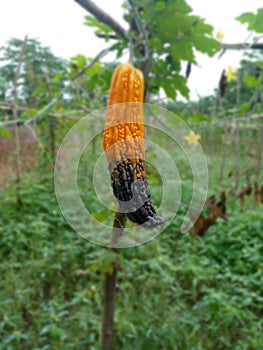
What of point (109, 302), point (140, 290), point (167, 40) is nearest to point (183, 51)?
point (167, 40)

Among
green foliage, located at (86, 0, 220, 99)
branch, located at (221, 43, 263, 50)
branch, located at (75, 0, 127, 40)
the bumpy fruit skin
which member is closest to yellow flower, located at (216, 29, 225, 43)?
branch, located at (221, 43, 263, 50)

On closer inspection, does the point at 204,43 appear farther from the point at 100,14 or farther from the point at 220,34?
the point at 220,34

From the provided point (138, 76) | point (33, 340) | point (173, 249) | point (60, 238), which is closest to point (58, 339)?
point (33, 340)

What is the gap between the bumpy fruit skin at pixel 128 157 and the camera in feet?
1.10

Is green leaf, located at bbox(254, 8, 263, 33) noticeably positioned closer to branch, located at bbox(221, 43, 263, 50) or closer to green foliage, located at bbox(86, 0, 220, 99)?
branch, located at bbox(221, 43, 263, 50)

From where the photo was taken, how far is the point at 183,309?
261 centimetres

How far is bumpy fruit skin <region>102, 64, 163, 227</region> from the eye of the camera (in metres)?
0.33

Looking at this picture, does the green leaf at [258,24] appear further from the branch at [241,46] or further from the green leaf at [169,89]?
the green leaf at [169,89]

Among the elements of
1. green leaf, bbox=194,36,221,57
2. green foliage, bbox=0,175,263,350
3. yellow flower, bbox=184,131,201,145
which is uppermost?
green leaf, bbox=194,36,221,57

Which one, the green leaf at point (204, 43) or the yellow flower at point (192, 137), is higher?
the green leaf at point (204, 43)

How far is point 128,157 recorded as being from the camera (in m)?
0.37

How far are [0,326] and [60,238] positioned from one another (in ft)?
4.03

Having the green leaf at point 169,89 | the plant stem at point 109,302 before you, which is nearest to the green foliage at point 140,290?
the plant stem at point 109,302

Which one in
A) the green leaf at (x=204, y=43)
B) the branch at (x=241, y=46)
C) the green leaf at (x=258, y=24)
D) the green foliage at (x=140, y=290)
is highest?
the green leaf at (x=258, y=24)
